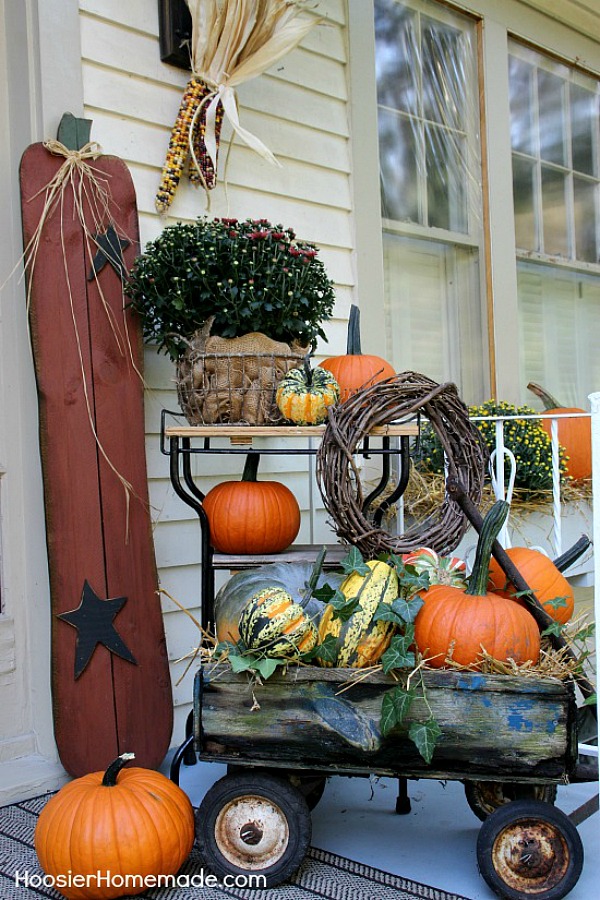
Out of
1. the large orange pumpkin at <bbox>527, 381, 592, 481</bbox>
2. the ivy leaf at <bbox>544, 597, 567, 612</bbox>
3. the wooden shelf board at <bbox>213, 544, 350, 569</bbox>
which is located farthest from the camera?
the large orange pumpkin at <bbox>527, 381, 592, 481</bbox>

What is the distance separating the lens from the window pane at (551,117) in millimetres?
4539

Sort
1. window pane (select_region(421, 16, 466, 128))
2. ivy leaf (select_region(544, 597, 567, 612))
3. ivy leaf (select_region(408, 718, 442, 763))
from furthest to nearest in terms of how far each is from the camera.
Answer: window pane (select_region(421, 16, 466, 128)) < ivy leaf (select_region(544, 597, 567, 612)) < ivy leaf (select_region(408, 718, 442, 763))

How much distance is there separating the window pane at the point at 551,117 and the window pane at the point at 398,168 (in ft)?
3.41

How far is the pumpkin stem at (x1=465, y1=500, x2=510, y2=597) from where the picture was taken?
5.92 feet

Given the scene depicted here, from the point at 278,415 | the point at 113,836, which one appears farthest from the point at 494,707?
the point at 278,415

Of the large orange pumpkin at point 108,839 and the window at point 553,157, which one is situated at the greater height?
the window at point 553,157

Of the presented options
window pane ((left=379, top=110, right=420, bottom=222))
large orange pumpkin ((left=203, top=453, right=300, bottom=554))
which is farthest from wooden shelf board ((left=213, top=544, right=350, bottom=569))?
window pane ((left=379, top=110, right=420, bottom=222))

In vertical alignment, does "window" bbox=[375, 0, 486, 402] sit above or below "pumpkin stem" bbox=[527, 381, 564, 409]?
above

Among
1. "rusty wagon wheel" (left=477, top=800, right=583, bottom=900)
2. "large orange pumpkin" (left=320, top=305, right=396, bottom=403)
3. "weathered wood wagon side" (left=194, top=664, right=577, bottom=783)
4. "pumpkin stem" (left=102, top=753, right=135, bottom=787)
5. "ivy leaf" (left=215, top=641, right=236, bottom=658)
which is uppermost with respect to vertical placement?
"large orange pumpkin" (left=320, top=305, right=396, bottom=403)

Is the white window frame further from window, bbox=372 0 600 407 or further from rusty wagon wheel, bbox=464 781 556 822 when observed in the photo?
rusty wagon wheel, bbox=464 781 556 822

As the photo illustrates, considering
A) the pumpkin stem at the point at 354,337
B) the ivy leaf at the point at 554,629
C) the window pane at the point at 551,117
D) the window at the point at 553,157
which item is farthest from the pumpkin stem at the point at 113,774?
the window pane at the point at 551,117

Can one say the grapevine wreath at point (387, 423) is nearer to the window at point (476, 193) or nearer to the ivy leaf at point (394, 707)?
the ivy leaf at point (394, 707)

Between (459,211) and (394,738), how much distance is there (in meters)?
3.00

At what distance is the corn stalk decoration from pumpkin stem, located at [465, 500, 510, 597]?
1448 millimetres
